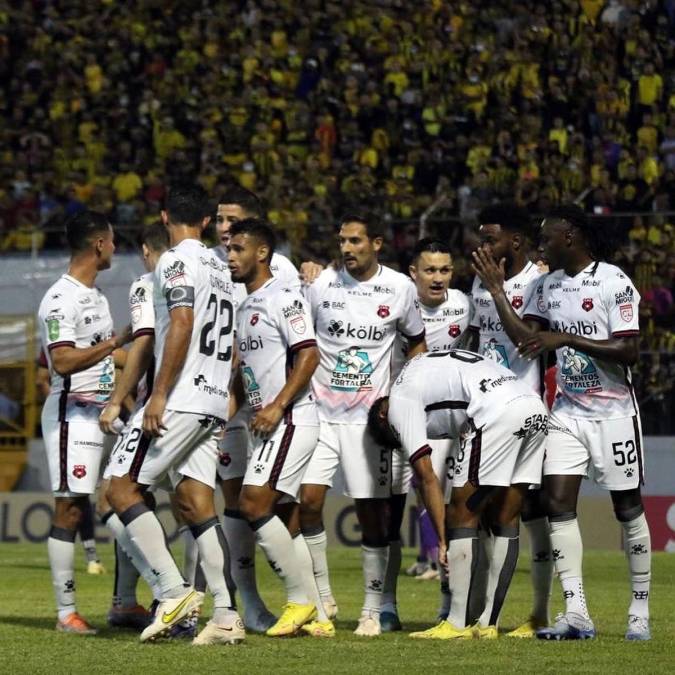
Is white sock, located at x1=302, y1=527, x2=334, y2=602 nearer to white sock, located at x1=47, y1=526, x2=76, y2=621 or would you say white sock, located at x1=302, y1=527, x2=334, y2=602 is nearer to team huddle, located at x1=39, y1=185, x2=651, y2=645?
team huddle, located at x1=39, y1=185, x2=651, y2=645

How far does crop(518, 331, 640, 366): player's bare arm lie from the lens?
9.30m

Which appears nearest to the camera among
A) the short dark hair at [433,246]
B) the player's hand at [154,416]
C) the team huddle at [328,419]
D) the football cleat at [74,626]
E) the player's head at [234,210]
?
the player's hand at [154,416]

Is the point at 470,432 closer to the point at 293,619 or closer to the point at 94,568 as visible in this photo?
the point at 293,619

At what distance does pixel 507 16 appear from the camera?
86.8 ft

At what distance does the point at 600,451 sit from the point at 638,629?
3.57 ft

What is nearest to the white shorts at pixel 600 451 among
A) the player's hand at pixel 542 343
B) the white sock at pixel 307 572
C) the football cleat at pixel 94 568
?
the player's hand at pixel 542 343

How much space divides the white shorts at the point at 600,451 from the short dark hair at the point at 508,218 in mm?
1481

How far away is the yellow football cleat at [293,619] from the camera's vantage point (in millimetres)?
9430

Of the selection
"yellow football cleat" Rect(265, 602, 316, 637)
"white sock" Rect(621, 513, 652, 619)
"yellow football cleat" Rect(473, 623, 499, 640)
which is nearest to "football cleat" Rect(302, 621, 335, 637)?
"yellow football cleat" Rect(265, 602, 316, 637)

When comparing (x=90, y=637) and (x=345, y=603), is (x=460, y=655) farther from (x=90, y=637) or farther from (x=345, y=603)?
(x=345, y=603)

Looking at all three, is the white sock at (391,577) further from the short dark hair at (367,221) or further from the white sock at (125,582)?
the short dark hair at (367,221)

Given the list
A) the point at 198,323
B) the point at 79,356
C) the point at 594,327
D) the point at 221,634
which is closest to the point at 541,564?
the point at 594,327

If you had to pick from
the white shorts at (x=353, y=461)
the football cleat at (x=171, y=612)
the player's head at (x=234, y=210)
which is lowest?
the football cleat at (x=171, y=612)

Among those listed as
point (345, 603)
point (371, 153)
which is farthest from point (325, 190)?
point (345, 603)
